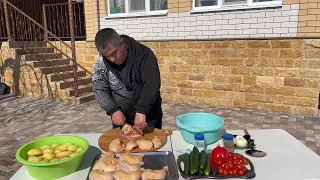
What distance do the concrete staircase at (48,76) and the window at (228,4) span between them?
3.98 m

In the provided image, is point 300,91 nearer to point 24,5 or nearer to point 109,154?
point 109,154

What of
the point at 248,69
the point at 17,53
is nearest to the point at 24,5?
the point at 17,53

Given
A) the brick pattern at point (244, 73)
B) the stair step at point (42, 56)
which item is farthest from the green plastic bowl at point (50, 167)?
the stair step at point (42, 56)

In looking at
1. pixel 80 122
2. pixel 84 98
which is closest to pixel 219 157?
pixel 80 122

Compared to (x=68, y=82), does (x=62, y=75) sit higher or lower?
higher

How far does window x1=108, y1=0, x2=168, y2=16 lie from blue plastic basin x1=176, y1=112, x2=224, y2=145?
534 cm

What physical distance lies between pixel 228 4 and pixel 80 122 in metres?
4.36

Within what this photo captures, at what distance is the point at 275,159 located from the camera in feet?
6.12

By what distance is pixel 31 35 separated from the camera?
1027cm

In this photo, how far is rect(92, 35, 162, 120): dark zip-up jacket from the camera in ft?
7.80

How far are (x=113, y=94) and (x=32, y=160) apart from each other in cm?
105

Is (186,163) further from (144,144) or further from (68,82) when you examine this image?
(68,82)

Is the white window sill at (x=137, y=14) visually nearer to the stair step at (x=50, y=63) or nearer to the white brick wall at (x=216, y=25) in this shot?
the white brick wall at (x=216, y=25)

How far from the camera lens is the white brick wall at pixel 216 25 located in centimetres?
561
